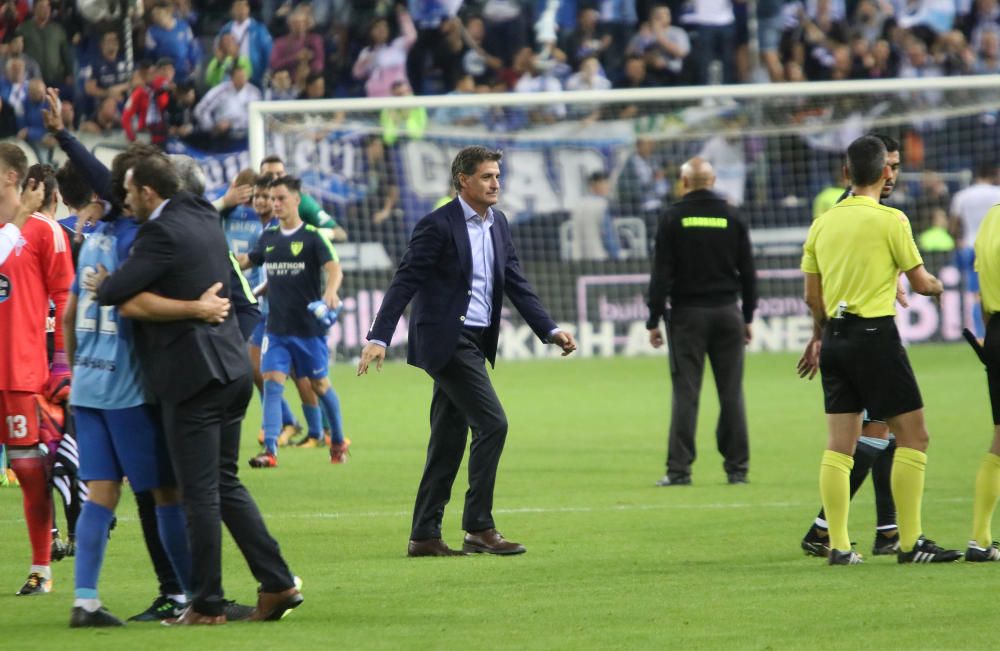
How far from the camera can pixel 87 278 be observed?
636 cm

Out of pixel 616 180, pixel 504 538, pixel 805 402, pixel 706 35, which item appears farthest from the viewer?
pixel 706 35

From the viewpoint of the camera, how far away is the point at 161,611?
6617 millimetres

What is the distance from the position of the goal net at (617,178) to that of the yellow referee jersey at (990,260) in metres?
14.3

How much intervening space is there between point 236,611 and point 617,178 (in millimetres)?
19000

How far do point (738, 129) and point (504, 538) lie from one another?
1726 cm

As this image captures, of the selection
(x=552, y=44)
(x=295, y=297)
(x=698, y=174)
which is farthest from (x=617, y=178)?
(x=698, y=174)

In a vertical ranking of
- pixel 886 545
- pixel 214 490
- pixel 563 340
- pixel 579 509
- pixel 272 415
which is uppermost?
pixel 563 340

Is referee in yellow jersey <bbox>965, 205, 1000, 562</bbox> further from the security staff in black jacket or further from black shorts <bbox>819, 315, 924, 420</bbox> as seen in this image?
the security staff in black jacket

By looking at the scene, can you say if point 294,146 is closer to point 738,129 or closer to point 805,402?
point 738,129

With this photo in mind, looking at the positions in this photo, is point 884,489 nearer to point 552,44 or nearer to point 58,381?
point 58,381

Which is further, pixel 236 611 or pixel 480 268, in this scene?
pixel 480 268

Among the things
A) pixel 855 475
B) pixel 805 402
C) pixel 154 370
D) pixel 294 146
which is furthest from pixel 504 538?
pixel 294 146

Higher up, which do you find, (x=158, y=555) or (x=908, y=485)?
(x=158, y=555)

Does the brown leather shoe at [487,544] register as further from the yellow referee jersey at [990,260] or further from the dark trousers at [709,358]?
the dark trousers at [709,358]
